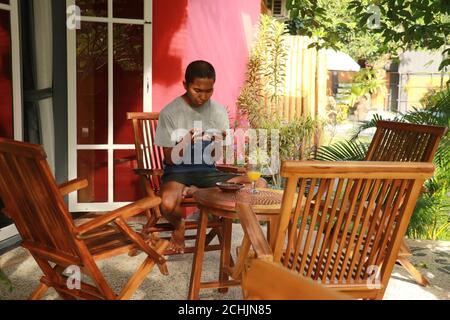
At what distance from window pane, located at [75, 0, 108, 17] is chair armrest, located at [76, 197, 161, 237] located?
9.37 ft

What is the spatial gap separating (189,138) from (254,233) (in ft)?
5.84

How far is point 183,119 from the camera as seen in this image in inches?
162

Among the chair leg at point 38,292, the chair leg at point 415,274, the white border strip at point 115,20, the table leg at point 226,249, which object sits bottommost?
the chair leg at point 415,274

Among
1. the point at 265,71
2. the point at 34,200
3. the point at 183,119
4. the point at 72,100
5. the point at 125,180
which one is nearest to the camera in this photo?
the point at 34,200

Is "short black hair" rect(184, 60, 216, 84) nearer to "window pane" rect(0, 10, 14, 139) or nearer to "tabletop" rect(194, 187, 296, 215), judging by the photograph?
"tabletop" rect(194, 187, 296, 215)

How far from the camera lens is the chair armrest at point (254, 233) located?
7.20 ft

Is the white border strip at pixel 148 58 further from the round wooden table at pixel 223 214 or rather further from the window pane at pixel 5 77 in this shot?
the round wooden table at pixel 223 214

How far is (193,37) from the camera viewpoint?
5812 millimetres

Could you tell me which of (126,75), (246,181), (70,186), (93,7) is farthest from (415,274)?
(93,7)

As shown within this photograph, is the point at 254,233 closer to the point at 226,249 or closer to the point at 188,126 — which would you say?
the point at 226,249

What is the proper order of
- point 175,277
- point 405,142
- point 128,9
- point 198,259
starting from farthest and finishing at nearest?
point 128,9, point 405,142, point 175,277, point 198,259

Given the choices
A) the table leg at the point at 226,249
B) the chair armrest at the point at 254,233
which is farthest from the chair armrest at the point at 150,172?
the chair armrest at the point at 254,233

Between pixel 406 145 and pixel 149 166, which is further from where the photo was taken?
pixel 149 166

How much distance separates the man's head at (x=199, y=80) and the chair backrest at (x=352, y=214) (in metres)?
1.67
